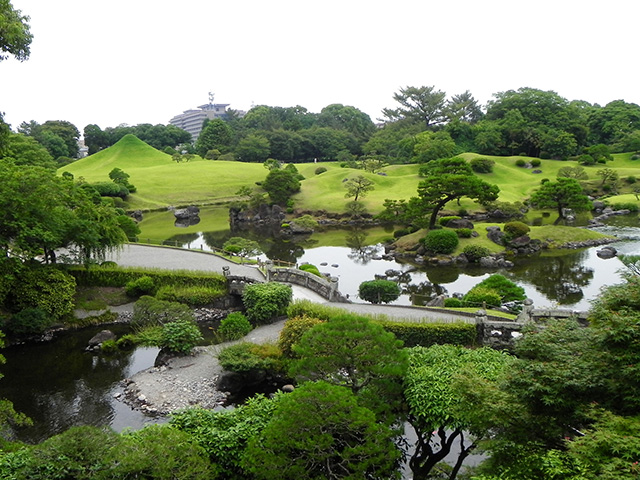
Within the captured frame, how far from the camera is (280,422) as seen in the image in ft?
35.7

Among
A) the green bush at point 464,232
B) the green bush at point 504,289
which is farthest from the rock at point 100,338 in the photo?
the green bush at point 464,232

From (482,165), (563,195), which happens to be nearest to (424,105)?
(482,165)

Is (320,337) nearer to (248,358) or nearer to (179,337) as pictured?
(248,358)

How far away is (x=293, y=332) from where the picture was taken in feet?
67.1

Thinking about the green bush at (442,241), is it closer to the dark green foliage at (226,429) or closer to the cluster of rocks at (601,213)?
the cluster of rocks at (601,213)

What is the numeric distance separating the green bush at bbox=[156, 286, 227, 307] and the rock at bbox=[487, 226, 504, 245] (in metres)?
27.8

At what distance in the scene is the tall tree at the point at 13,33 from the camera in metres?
17.2

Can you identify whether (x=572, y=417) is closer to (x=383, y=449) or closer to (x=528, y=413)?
(x=528, y=413)

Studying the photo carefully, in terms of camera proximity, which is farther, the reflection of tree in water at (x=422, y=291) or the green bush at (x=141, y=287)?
the reflection of tree in water at (x=422, y=291)

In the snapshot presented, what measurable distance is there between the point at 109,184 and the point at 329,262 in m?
44.3

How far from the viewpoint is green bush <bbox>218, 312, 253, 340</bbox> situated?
23781 millimetres

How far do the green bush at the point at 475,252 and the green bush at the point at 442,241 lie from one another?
4.20 ft

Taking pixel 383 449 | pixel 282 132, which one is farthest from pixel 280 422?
pixel 282 132

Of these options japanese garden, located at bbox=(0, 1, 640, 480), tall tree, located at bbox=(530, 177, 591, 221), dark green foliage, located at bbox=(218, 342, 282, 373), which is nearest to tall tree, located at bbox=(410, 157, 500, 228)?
japanese garden, located at bbox=(0, 1, 640, 480)
